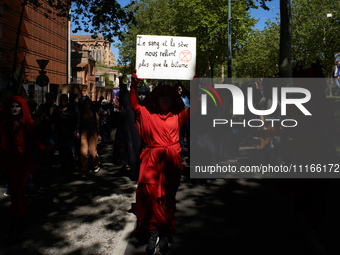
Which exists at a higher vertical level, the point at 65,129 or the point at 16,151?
the point at 65,129

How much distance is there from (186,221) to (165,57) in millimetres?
3241

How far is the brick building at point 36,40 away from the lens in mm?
35188

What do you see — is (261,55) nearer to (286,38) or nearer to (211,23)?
(211,23)

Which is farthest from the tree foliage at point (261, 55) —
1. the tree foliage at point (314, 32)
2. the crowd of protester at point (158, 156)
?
the crowd of protester at point (158, 156)

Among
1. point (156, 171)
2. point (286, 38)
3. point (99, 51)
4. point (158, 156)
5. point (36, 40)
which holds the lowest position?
point (156, 171)

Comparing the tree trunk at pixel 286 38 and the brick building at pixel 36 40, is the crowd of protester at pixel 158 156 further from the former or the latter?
the brick building at pixel 36 40

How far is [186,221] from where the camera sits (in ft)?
17.0

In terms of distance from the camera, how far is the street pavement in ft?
13.9

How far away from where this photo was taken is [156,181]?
4.33 metres

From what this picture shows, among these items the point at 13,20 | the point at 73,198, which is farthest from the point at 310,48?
the point at 73,198

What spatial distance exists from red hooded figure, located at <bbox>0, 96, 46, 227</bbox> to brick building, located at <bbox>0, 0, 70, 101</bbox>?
28.8 meters

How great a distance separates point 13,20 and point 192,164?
114ft

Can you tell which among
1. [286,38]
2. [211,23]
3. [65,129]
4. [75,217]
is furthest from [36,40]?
[75,217]

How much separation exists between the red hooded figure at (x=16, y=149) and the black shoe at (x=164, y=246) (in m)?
1.80
